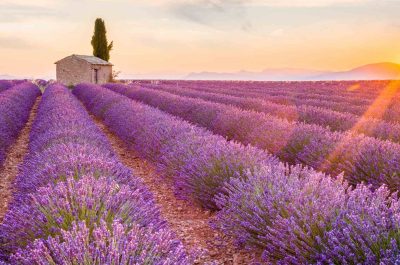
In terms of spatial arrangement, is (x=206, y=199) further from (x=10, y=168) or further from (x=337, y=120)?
(x=337, y=120)

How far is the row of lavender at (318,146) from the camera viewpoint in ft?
15.5

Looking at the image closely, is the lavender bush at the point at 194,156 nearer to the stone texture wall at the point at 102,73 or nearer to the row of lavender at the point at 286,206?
the row of lavender at the point at 286,206

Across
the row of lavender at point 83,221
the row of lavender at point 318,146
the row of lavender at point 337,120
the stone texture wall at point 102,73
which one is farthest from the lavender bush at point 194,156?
the stone texture wall at point 102,73

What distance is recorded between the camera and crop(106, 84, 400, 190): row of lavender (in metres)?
4.72

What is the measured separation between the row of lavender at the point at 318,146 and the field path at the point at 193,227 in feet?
5.77

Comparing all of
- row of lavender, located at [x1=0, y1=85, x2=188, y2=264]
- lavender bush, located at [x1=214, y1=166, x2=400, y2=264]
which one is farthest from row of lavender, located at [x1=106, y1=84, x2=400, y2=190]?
row of lavender, located at [x1=0, y1=85, x2=188, y2=264]

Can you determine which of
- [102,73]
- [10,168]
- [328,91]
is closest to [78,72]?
[102,73]

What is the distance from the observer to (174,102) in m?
12.5

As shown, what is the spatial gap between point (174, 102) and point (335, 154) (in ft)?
25.0

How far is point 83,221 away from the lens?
2.09 m

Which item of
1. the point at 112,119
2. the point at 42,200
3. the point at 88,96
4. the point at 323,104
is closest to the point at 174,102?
the point at 112,119

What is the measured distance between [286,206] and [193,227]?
1.42 m

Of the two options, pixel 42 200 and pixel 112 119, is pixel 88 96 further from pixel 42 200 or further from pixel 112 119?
pixel 42 200

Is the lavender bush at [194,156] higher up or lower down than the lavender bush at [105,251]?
lower down
